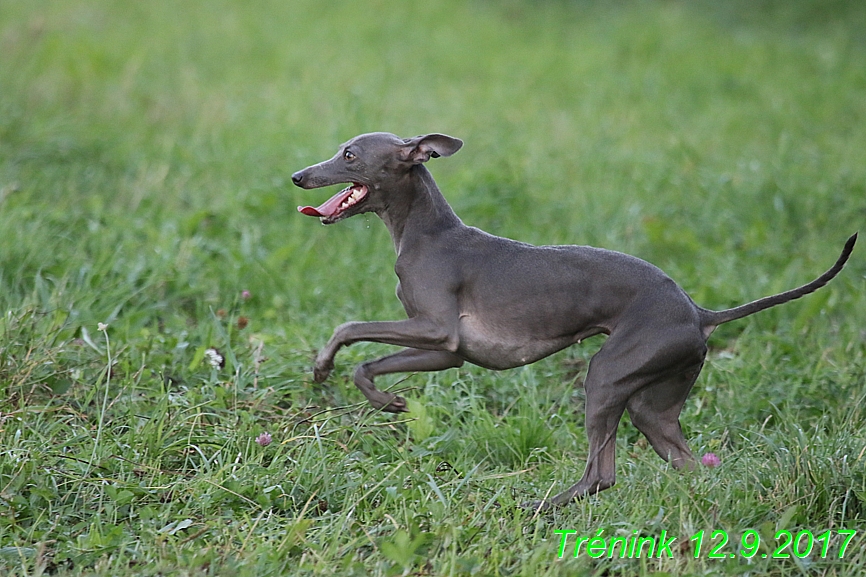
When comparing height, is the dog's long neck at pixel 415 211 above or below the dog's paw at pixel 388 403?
above

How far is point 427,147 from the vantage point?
388 centimetres

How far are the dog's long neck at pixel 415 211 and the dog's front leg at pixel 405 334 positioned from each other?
37cm

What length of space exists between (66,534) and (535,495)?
1674mm

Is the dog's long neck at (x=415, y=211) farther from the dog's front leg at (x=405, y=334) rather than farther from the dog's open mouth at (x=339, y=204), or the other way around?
the dog's front leg at (x=405, y=334)

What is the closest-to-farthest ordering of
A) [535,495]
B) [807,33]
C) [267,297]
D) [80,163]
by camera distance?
[535,495]
[267,297]
[80,163]
[807,33]

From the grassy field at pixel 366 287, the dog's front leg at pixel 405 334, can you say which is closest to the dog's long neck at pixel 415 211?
the dog's front leg at pixel 405 334

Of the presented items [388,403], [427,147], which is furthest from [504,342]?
[427,147]

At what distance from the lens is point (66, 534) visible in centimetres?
344

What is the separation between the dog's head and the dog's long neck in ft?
0.12

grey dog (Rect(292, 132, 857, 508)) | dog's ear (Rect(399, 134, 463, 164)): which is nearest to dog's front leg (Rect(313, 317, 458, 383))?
grey dog (Rect(292, 132, 857, 508))

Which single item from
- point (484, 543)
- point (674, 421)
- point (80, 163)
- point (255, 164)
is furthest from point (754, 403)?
point (80, 163)

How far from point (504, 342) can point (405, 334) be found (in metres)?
0.39

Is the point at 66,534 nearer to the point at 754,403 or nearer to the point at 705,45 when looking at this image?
the point at 754,403

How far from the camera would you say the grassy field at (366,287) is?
11.5 feet
